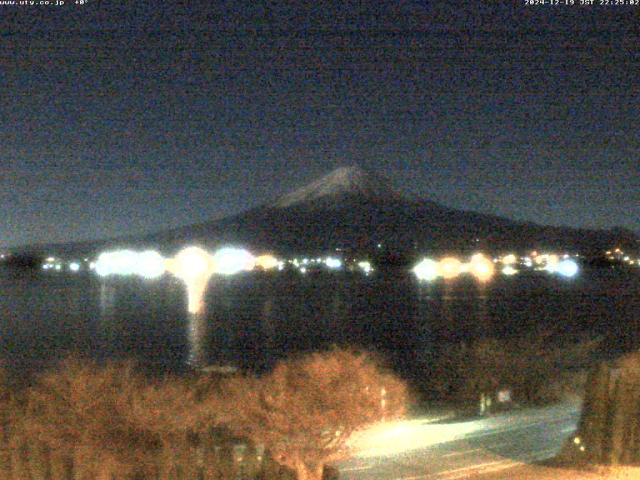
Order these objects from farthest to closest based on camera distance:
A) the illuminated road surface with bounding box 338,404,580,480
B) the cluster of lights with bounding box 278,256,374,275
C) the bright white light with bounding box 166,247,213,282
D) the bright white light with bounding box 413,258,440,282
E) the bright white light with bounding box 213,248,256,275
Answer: the bright white light with bounding box 166,247,213,282, the bright white light with bounding box 213,248,256,275, the cluster of lights with bounding box 278,256,374,275, the bright white light with bounding box 413,258,440,282, the illuminated road surface with bounding box 338,404,580,480

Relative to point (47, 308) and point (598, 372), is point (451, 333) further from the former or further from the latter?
point (598, 372)

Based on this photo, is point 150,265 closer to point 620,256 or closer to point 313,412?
point 620,256

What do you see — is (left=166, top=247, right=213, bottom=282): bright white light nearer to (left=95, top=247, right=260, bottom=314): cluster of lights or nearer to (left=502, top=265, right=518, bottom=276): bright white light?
(left=95, top=247, right=260, bottom=314): cluster of lights

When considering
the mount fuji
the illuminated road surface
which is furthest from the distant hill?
the illuminated road surface

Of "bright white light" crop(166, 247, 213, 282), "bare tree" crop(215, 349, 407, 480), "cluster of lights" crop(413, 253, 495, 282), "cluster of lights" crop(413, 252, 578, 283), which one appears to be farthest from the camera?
"bright white light" crop(166, 247, 213, 282)

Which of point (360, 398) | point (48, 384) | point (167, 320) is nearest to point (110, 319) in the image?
point (167, 320)
